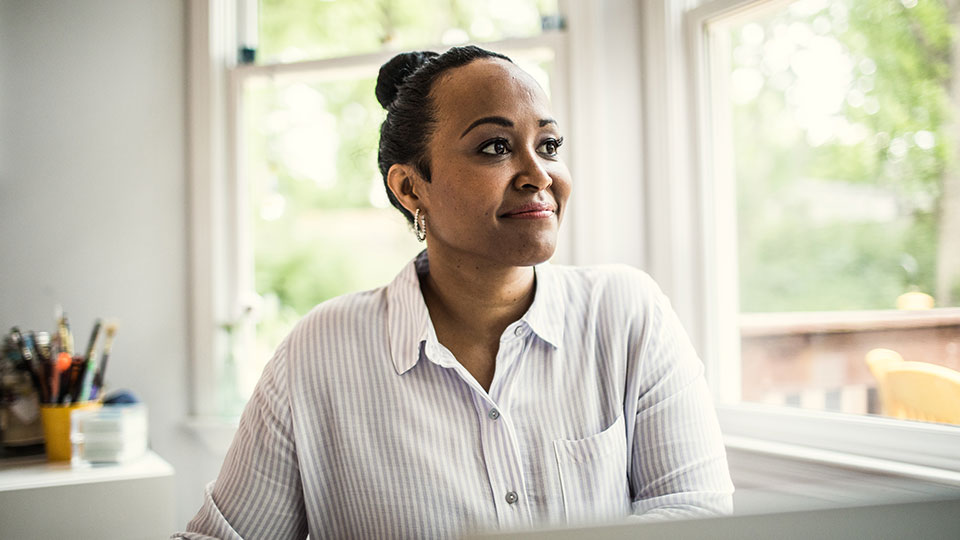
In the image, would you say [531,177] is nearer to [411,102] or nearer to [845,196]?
[411,102]

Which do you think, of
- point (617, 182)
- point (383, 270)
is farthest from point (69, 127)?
point (617, 182)

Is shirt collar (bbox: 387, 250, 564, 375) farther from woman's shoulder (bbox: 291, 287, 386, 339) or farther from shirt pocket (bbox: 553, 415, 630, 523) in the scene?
shirt pocket (bbox: 553, 415, 630, 523)

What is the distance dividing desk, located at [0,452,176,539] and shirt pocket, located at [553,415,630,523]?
1040mm

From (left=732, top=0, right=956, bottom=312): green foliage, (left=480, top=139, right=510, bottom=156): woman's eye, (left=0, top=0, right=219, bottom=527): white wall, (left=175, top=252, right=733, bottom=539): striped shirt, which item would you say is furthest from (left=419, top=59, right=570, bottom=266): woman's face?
(left=0, top=0, right=219, bottom=527): white wall

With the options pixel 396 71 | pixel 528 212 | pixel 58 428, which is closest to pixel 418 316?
pixel 528 212

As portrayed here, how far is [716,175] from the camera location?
75.9 inches

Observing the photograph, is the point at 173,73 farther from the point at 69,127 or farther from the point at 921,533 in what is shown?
the point at 921,533

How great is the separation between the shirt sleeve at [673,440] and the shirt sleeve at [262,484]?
0.53 m

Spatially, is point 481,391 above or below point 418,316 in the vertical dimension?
below

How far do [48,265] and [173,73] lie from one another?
0.66 metres

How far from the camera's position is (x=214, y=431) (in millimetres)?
2084

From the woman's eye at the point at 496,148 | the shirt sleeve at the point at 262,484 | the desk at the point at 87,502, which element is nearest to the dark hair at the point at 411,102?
the woman's eye at the point at 496,148

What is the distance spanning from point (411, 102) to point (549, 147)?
25 cm

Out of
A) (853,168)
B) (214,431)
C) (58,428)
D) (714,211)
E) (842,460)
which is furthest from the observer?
(214,431)
